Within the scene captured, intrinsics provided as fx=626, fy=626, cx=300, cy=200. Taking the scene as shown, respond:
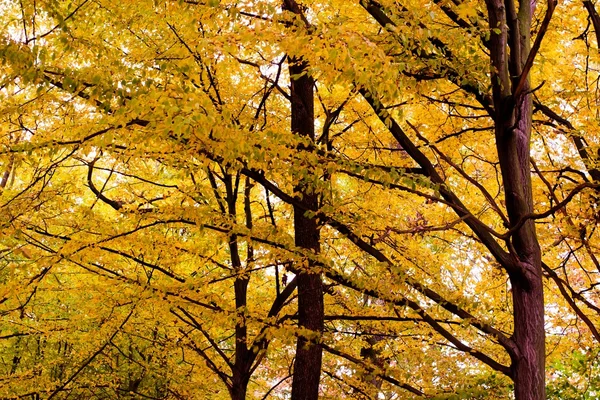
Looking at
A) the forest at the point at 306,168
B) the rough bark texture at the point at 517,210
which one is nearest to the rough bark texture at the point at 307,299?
the forest at the point at 306,168

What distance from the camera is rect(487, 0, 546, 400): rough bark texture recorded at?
4121 mm

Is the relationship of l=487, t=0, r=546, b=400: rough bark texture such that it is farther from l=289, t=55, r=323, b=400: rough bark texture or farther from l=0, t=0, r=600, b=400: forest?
l=289, t=55, r=323, b=400: rough bark texture

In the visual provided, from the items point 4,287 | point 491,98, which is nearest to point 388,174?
point 491,98

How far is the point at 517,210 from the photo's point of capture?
4340 millimetres

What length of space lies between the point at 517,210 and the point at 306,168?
149cm

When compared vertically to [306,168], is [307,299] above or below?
below

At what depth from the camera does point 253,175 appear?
5035 millimetres

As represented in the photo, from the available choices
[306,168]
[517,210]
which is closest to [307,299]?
[306,168]

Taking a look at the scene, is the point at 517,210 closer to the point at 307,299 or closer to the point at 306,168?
the point at 306,168

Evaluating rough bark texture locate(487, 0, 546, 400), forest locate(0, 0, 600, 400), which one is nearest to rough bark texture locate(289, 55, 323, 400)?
forest locate(0, 0, 600, 400)

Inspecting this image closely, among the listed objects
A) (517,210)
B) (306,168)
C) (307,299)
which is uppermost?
(306,168)

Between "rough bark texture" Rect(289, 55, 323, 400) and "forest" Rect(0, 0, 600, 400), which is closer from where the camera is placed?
"forest" Rect(0, 0, 600, 400)

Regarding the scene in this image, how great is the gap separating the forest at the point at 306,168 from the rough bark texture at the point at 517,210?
2 cm

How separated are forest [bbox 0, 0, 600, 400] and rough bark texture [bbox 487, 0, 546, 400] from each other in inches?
0.6
